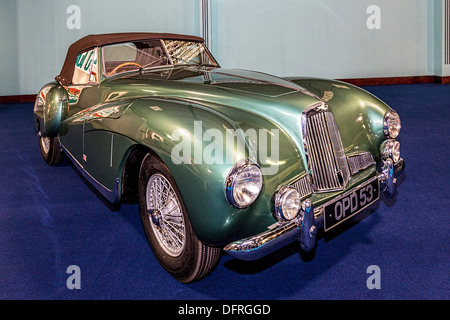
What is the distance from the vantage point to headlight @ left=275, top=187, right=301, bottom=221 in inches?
77.7

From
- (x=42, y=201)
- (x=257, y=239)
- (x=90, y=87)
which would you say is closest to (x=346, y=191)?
(x=257, y=239)

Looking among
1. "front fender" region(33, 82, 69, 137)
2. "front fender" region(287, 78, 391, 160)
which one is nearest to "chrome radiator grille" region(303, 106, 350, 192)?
"front fender" region(287, 78, 391, 160)

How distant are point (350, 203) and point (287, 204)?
1.40 feet

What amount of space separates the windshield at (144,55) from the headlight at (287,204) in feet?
6.05

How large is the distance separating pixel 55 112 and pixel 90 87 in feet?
1.55

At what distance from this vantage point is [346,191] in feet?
7.58

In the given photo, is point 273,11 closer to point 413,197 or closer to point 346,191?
point 413,197

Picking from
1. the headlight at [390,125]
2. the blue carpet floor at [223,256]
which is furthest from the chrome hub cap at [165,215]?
the headlight at [390,125]

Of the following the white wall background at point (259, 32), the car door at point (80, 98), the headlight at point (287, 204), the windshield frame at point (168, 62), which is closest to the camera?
the headlight at point (287, 204)

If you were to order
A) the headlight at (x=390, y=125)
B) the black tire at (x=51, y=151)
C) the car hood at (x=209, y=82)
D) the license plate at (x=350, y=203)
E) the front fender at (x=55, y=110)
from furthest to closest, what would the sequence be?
the black tire at (x=51, y=151) → the front fender at (x=55, y=110) → the headlight at (x=390, y=125) → the car hood at (x=209, y=82) → the license plate at (x=350, y=203)

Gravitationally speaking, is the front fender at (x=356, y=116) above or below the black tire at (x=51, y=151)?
above

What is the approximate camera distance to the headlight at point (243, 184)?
1834 mm

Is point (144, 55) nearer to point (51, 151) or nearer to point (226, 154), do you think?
point (51, 151)

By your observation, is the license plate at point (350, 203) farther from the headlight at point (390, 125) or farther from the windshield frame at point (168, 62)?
the windshield frame at point (168, 62)
